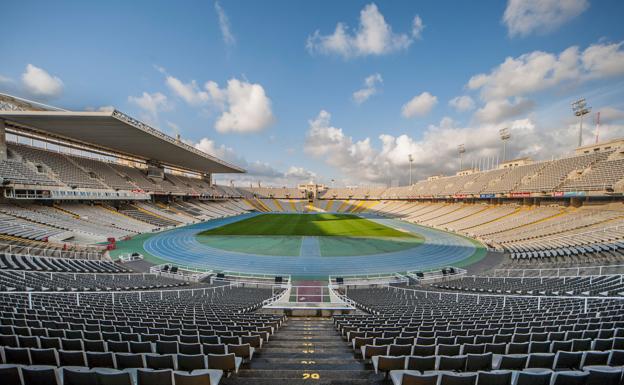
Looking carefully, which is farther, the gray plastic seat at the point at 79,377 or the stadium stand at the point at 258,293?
the stadium stand at the point at 258,293

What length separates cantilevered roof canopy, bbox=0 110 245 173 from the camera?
2522 cm

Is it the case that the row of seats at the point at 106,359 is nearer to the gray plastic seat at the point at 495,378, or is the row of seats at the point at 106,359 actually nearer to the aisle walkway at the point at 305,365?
the aisle walkway at the point at 305,365

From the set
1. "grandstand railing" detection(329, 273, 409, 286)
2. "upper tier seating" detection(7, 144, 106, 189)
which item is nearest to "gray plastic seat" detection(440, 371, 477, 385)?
"grandstand railing" detection(329, 273, 409, 286)

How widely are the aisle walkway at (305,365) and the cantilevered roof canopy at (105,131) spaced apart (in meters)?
30.8

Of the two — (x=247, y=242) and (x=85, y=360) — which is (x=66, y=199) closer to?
(x=247, y=242)

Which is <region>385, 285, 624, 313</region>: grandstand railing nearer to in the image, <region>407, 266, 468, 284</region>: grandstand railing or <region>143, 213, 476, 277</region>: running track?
<region>407, 266, 468, 284</region>: grandstand railing

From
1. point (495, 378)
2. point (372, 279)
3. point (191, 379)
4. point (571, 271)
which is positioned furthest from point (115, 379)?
point (571, 271)

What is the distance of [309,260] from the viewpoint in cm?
2191

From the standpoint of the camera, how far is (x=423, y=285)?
16109 millimetres

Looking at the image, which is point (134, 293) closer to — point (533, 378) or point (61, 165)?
point (533, 378)

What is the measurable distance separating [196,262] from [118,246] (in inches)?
435

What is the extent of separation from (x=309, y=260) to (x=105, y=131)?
30.7 metres

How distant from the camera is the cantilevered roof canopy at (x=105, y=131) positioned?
82.7 ft

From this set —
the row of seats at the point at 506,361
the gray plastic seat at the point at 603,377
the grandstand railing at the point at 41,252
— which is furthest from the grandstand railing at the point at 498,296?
the grandstand railing at the point at 41,252
